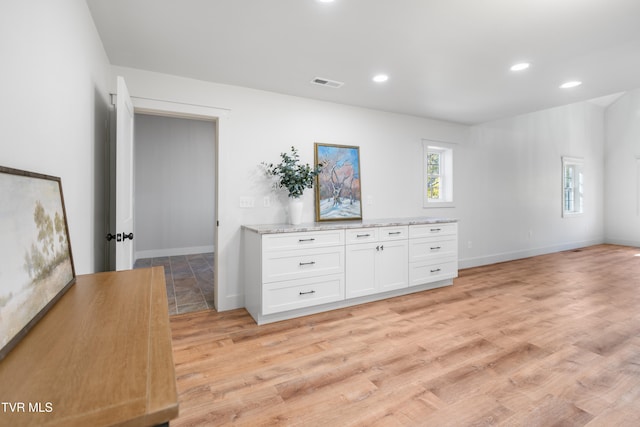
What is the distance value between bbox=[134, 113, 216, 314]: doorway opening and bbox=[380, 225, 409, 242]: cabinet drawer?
339 cm

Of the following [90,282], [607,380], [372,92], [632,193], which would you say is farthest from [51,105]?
[632,193]

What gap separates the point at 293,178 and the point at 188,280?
2343 mm

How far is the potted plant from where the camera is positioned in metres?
3.34

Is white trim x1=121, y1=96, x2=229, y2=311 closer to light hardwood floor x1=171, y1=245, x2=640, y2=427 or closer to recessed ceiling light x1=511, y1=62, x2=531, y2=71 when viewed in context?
light hardwood floor x1=171, y1=245, x2=640, y2=427

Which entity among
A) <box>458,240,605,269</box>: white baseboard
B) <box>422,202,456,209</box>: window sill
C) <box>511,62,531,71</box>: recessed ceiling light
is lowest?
<box>458,240,605,269</box>: white baseboard

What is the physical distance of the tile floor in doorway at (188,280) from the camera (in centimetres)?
344

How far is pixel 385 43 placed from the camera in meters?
2.43

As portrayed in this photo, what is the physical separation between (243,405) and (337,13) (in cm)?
252

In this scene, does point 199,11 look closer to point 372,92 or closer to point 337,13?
point 337,13

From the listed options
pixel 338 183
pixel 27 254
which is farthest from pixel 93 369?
pixel 338 183

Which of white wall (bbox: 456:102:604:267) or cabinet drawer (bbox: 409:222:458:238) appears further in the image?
white wall (bbox: 456:102:604:267)

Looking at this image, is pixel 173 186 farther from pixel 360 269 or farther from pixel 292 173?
pixel 360 269

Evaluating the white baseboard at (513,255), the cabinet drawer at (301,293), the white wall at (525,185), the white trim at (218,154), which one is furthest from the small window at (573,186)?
the white trim at (218,154)

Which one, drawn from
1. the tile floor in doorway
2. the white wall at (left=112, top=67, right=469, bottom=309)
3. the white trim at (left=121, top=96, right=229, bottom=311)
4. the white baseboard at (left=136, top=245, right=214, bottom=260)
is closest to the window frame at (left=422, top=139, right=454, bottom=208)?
the white wall at (left=112, top=67, right=469, bottom=309)
